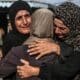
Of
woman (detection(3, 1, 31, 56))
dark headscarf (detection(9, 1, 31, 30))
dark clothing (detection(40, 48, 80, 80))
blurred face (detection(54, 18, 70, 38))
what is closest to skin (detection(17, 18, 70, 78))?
blurred face (detection(54, 18, 70, 38))

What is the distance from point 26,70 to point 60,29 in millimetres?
478

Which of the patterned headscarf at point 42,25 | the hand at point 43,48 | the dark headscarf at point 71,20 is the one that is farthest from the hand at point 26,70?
the dark headscarf at point 71,20

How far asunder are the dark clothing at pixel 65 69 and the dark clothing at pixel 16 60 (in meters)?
0.14

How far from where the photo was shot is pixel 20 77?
4.35 metres

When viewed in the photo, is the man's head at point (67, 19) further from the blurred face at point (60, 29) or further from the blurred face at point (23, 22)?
the blurred face at point (23, 22)

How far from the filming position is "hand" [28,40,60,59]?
14.1 ft

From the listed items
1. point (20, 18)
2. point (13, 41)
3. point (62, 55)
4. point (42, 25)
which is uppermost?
point (42, 25)

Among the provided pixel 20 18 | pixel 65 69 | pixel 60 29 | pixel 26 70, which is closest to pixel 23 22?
pixel 20 18

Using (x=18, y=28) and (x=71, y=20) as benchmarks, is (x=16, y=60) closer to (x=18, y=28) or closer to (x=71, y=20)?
(x=71, y=20)

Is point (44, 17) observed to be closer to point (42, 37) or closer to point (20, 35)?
point (42, 37)

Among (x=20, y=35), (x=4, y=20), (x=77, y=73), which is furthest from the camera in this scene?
(x=4, y=20)

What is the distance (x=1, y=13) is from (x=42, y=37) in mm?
9303

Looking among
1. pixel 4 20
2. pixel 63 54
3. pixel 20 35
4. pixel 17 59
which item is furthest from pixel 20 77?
pixel 4 20

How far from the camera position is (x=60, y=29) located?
441cm
